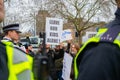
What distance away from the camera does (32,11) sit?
141ft

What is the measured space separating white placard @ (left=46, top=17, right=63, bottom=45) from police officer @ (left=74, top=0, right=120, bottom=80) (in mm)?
11234

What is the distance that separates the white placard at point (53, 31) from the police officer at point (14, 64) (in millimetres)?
10606

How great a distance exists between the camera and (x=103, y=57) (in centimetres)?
232

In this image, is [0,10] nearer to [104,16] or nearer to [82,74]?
[82,74]

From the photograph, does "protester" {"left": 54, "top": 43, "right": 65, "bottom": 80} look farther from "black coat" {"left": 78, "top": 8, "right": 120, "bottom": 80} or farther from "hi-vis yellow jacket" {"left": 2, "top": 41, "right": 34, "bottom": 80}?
"black coat" {"left": 78, "top": 8, "right": 120, "bottom": 80}

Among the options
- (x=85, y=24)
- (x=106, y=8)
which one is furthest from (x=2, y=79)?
(x=85, y=24)

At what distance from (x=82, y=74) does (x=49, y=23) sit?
11.8 meters

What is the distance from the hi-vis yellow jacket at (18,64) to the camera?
2932mm

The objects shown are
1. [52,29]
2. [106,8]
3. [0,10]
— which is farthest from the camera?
[106,8]

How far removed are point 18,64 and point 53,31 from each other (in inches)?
432

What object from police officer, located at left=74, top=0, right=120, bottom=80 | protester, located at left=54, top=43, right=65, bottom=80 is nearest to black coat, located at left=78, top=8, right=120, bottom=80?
police officer, located at left=74, top=0, right=120, bottom=80

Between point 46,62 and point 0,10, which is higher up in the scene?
point 0,10

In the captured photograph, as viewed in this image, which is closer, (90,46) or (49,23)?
(90,46)

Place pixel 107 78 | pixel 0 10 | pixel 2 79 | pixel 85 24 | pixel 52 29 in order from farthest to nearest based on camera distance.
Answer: pixel 85 24
pixel 52 29
pixel 0 10
pixel 2 79
pixel 107 78
